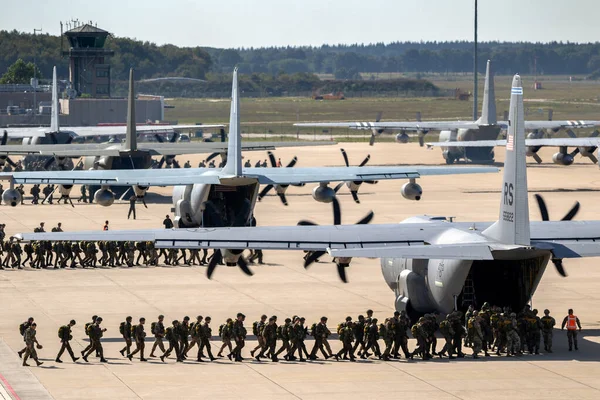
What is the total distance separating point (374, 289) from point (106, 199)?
1642cm

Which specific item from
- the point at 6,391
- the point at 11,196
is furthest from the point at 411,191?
the point at 6,391

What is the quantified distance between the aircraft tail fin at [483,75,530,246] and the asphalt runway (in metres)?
3.52

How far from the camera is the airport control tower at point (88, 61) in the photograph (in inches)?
6339

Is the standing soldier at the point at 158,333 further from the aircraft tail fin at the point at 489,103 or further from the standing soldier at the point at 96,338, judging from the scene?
the aircraft tail fin at the point at 489,103

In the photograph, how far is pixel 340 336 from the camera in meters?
31.9

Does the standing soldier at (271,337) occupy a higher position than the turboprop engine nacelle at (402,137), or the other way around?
the turboprop engine nacelle at (402,137)

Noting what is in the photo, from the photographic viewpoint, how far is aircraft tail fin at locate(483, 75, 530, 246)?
99.3 ft

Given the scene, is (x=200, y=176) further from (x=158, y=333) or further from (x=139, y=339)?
(x=139, y=339)

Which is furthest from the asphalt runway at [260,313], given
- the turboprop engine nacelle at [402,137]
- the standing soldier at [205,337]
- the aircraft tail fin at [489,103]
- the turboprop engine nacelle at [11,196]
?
the turboprop engine nacelle at [402,137]

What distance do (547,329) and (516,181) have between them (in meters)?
4.62

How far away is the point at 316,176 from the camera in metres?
52.8

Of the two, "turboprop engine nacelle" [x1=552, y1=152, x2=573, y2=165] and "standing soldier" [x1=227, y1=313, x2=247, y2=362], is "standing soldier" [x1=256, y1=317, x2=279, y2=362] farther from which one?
"turboprop engine nacelle" [x1=552, y1=152, x2=573, y2=165]

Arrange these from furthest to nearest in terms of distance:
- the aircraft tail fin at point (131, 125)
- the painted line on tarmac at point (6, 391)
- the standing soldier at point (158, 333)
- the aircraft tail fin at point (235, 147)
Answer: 1. the aircraft tail fin at point (131, 125)
2. the aircraft tail fin at point (235, 147)
3. the standing soldier at point (158, 333)
4. the painted line on tarmac at point (6, 391)

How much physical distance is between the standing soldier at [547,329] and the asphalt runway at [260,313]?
0.35m
